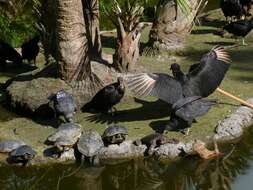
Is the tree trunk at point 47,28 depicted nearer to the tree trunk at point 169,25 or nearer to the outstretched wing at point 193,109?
the tree trunk at point 169,25

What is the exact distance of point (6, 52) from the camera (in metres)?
11.2

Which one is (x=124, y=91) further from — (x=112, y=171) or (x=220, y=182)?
(x=220, y=182)

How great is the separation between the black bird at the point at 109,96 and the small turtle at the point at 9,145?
4.35ft

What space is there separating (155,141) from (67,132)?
1.11 meters

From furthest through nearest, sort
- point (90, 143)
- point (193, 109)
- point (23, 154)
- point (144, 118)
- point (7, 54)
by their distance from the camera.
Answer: point (7, 54) < point (144, 118) < point (193, 109) < point (90, 143) < point (23, 154)

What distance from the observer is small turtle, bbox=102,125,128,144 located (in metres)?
7.61

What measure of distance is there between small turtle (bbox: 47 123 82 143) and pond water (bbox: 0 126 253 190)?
0.36 meters

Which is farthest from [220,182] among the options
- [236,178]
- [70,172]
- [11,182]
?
[11,182]

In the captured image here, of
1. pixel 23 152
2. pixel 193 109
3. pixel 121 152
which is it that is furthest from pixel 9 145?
pixel 193 109

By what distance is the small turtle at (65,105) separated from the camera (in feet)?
26.8

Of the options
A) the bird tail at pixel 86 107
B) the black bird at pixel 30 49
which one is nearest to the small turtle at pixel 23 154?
the bird tail at pixel 86 107

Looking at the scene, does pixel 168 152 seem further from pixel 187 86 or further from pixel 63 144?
pixel 63 144

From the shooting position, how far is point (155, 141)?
7.57 m

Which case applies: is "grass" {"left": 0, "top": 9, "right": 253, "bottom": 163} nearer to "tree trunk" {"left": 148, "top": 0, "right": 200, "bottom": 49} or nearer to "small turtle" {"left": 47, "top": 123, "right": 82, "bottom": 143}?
"small turtle" {"left": 47, "top": 123, "right": 82, "bottom": 143}
